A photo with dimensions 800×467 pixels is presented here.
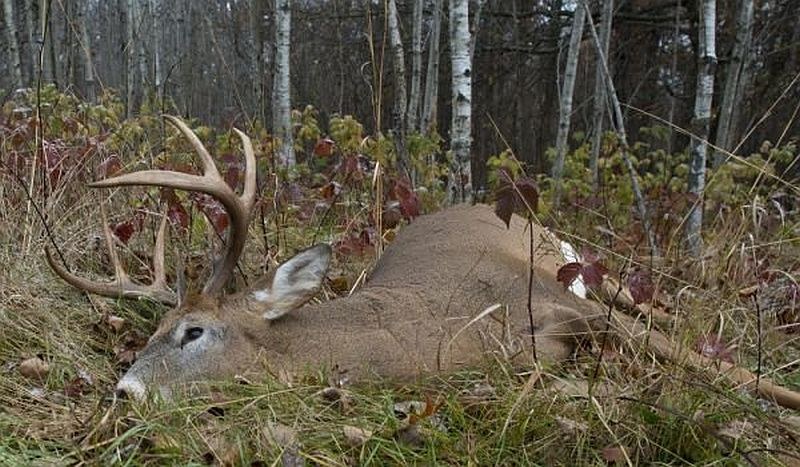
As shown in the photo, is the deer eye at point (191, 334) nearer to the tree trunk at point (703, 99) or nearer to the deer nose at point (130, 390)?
the deer nose at point (130, 390)

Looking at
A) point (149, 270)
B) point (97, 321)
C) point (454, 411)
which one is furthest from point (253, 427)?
point (149, 270)

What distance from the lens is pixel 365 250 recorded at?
4.32 m

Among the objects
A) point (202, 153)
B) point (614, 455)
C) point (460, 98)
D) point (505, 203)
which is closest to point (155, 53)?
point (460, 98)

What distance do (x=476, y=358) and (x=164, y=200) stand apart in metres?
1.71

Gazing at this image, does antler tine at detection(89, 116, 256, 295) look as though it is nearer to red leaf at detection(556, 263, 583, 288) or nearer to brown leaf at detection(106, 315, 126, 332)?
brown leaf at detection(106, 315, 126, 332)

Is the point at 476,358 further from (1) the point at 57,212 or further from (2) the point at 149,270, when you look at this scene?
(1) the point at 57,212

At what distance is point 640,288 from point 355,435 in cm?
114

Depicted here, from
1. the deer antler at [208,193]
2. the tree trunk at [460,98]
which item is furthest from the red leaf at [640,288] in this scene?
the tree trunk at [460,98]

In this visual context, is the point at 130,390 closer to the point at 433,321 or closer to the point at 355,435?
the point at 355,435

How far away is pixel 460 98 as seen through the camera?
545 centimetres

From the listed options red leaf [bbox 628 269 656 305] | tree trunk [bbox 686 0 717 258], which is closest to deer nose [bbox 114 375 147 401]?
red leaf [bbox 628 269 656 305]

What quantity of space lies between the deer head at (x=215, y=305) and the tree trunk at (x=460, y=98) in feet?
7.06

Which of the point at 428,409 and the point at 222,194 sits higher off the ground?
the point at 222,194

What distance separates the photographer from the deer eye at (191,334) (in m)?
3.04
